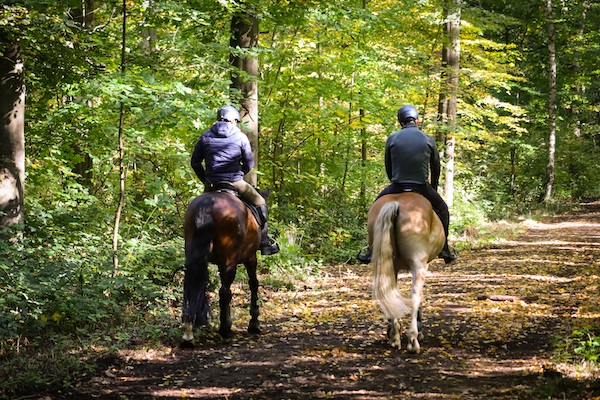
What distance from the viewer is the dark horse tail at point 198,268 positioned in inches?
246

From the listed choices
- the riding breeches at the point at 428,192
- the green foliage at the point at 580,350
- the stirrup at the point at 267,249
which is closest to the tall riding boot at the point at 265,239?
the stirrup at the point at 267,249

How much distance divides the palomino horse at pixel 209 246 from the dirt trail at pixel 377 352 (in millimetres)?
417

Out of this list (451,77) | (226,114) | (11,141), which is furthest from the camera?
(451,77)

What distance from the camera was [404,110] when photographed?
22.5ft

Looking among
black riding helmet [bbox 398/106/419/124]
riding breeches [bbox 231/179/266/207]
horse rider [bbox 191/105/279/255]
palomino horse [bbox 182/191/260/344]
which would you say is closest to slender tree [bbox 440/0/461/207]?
black riding helmet [bbox 398/106/419/124]

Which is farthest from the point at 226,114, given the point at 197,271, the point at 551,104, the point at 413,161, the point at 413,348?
the point at 551,104

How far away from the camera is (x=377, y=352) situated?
6086 millimetres

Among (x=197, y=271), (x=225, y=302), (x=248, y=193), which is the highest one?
(x=248, y=193)

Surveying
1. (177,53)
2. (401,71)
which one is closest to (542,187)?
→ (401,71)

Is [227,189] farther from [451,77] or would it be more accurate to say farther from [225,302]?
[451,77]

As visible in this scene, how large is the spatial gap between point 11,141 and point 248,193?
421 cm

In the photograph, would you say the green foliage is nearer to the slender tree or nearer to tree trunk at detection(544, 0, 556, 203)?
the slender tree

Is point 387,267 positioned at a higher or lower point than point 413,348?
higher

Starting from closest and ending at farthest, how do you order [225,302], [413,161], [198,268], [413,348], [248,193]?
[413,348] → [198,268] → [413,161] → [225,302] → [248,193]
